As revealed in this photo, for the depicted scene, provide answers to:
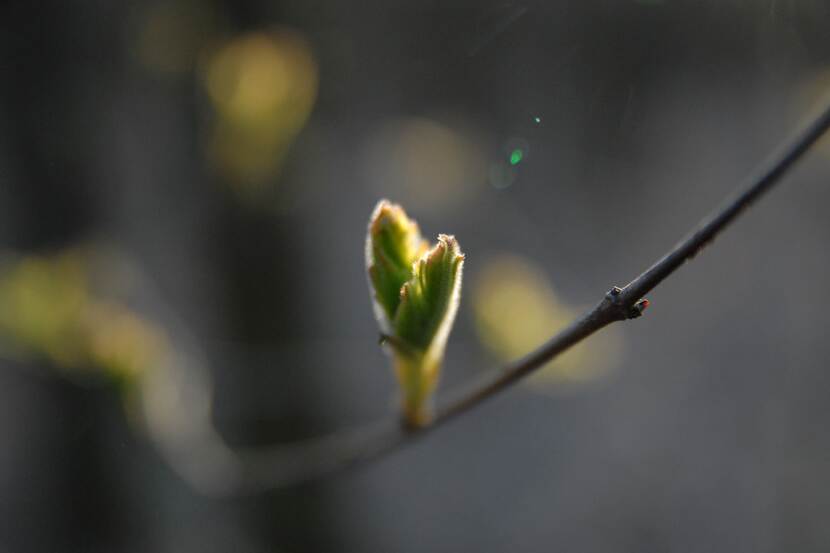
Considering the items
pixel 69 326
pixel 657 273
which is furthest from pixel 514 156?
pixel 657 273

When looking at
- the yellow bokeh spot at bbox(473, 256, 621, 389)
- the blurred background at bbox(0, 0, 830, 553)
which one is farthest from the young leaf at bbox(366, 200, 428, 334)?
the blurred background at bbox(0, 0, 830, 553)

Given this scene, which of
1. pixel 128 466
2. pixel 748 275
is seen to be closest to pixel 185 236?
pixel 128 466

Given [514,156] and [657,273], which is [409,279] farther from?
[514,156]

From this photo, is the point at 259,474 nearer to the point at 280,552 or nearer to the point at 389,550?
the point at 280,552

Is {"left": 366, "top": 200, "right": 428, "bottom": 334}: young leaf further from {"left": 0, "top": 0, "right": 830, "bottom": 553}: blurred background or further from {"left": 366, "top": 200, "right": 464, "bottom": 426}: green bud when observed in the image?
{"left": 0, "top": 0, "right": 830, "bottom": 553}: blurred background

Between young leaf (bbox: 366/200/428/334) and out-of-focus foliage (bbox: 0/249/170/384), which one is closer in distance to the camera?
young leaf (bbox: 366/200/428/334)
